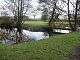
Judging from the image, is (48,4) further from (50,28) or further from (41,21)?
(41,21)

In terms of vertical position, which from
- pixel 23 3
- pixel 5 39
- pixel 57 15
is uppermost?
pixel 23 3

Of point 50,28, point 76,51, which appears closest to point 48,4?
point 50,28

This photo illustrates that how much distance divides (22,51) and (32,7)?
59.1 ft

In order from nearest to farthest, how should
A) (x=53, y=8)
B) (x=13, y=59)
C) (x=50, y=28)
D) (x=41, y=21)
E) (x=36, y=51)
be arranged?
(x=13, y=59) < (x=36, y=51) < (x=53, y=8) < (x=50, y=28) < (x=41, y=21)

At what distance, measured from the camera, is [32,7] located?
27.6m

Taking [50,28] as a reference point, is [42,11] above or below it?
above

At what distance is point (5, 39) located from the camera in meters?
19.8

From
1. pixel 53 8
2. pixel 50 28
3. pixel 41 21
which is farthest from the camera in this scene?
pixel 41 21

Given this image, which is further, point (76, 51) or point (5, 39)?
point (5, 39)

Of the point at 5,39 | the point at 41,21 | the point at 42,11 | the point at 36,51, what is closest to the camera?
the point at 36,51

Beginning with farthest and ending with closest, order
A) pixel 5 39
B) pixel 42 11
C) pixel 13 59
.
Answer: pixel 42 11
pixel 5 39
pixel 13 59

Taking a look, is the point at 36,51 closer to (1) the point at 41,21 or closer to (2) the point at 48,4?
(2) the point at 48,4

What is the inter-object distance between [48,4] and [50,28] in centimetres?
666

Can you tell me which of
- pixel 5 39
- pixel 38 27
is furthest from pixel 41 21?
pixel 5 39
